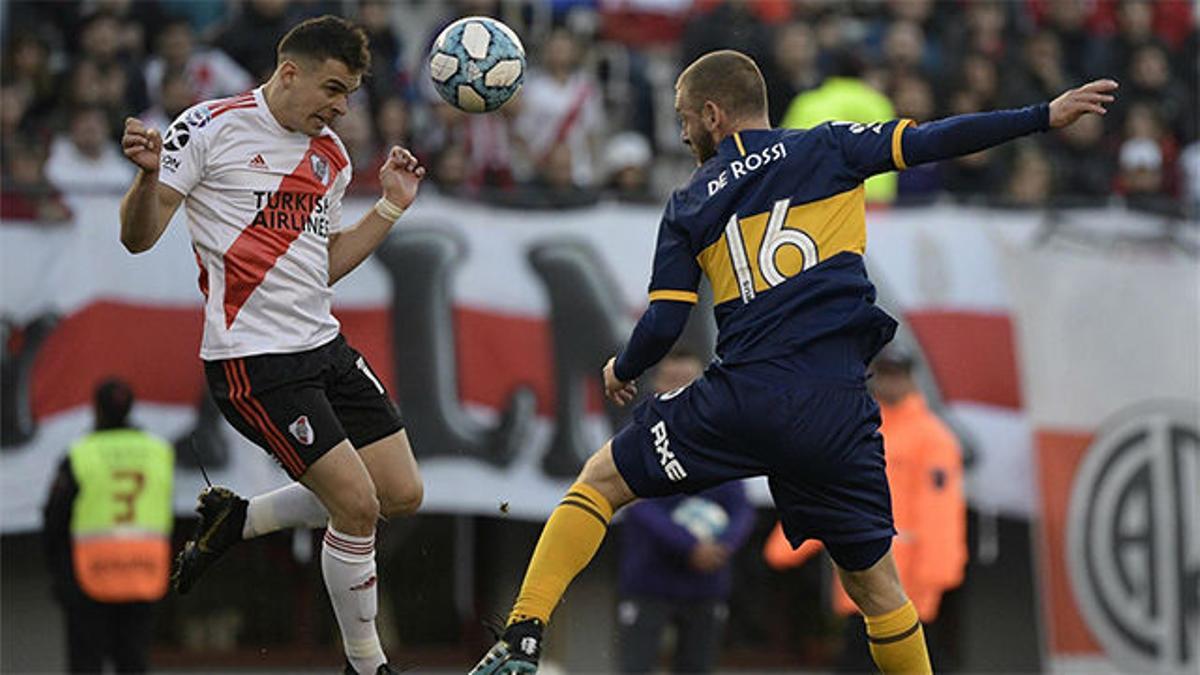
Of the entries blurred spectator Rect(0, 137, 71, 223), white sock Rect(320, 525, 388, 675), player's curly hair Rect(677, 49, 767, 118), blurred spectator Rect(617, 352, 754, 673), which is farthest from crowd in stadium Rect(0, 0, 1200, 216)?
player's curly hair Rect(677, 49, 767, 118)

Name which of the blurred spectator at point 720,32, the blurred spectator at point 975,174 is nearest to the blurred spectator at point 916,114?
the blurred spectator at point 975,174

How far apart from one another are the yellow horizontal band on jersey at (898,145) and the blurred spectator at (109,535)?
6.56 metres

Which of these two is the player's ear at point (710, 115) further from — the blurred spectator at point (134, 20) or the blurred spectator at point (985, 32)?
the blurred spectator at point (985, 32)

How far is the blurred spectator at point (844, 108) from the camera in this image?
1627cm

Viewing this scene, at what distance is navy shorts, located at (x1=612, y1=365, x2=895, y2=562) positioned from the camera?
830 cm

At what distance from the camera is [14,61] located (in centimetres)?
1579

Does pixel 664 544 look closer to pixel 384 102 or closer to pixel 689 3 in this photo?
pixel 384 102

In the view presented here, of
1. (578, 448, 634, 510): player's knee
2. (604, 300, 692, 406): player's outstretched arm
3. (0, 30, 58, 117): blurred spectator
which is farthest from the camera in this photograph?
(0, 30, 58, 117): blurred spectator

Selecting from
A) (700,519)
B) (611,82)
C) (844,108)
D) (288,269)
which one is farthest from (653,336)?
(611,82)

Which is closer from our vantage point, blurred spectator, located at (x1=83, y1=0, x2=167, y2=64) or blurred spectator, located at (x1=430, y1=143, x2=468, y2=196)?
blurred spectator, located at (x1=430, y1=143, x2=468, y2=196)

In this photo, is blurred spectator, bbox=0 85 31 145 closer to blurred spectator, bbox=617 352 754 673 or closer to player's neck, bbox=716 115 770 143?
blurred spectator, bbox=617 352 754 673

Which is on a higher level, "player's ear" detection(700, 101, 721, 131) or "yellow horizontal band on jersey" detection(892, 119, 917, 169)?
"player's ear" detection(700, 101, 721, 131)

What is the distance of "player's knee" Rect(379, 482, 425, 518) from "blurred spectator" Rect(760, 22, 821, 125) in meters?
8.06

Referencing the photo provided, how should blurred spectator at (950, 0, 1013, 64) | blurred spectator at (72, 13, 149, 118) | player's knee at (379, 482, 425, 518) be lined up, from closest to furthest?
player's knee at (379, 482, 425, 518)
blurred spectator at (72, 13, 149, 118)
blurred spectator at (950, 0, 1013, 64)
